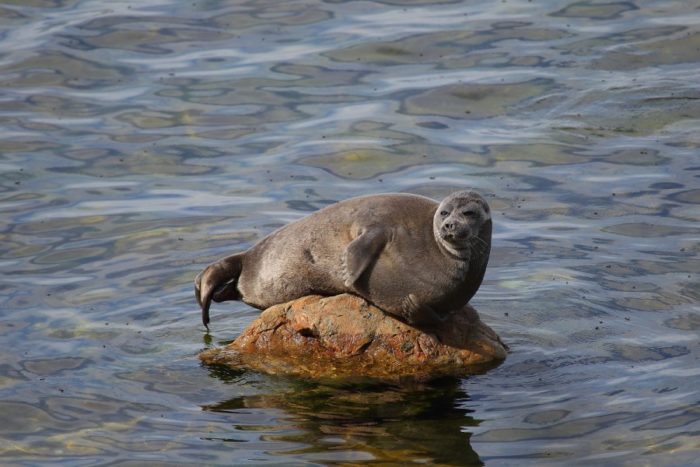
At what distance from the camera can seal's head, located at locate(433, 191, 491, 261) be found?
890 cm

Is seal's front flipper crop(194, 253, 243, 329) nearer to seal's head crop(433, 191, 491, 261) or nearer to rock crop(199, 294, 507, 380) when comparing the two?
rock crop(199, 294, 507, 380)

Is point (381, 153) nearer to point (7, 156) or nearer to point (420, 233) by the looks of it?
point (7, 156)

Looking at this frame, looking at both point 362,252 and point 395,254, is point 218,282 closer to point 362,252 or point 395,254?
point 362,252

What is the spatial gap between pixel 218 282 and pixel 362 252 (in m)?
1.45

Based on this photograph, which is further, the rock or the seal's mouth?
the rock

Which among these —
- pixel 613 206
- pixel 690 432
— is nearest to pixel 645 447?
pixel 690 432

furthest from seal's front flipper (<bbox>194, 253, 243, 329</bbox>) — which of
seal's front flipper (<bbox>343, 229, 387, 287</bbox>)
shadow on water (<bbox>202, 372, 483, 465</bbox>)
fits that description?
seal's front flipper (<bbox>343, 229, 387, 287</bbox>)

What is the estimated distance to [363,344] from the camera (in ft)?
30.3

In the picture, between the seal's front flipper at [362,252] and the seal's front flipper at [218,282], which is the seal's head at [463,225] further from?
the seal's front flipper at [218,282]

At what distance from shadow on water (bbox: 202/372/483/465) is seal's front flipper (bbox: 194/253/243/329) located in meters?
0.66

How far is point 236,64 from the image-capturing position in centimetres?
1848

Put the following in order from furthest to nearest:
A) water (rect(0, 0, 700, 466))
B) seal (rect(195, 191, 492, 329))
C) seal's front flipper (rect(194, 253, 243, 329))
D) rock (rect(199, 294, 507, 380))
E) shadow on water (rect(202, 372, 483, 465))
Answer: seal's front flipper (rect(194, 253, 243, 329))
rock (rect(199, 294, 507, 380))
seal (rect(195, 191, 492, 329))
water (rect(0, 0, 700, 466))
shadow on water (rect(202, 372, 483, 465))

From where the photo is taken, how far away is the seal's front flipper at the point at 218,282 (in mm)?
10047

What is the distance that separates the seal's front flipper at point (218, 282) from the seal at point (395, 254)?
0.44 m
